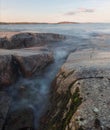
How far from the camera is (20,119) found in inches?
392

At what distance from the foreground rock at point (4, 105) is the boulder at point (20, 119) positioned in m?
0.17

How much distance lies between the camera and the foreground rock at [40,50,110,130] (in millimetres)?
7384

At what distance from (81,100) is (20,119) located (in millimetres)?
2838

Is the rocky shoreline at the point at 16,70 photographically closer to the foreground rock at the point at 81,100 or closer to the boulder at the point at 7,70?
the boulder at the point at 7,70

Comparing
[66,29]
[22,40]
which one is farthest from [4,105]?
[66,29]

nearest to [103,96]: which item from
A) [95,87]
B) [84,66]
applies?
[95,87]

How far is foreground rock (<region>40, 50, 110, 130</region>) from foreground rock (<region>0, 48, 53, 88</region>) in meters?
2.38

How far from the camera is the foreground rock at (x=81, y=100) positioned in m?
7.38

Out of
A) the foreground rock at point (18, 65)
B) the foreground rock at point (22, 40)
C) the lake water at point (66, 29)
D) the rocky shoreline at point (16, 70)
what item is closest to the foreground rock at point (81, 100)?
the rocky shoreline at point (16, 70)

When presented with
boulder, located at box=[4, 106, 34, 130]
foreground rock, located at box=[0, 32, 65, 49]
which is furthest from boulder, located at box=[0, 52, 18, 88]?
foreground rock, located at box=[0, 32, 65, 49]

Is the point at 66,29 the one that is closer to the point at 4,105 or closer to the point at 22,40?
the point at 22,40

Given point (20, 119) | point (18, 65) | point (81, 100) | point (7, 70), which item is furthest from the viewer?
point (18, 65)

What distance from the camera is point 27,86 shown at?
1191 cm

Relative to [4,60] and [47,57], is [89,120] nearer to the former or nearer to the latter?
[4,60]
